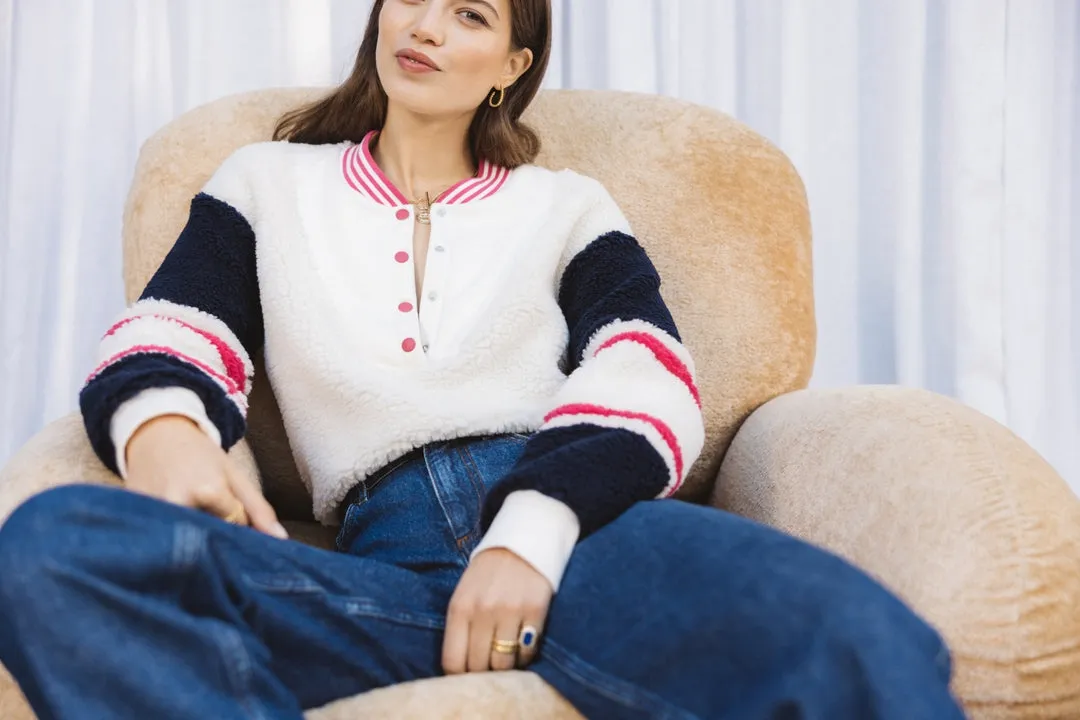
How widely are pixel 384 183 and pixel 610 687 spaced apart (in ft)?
2.32

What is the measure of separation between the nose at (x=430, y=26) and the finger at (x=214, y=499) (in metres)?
0.61

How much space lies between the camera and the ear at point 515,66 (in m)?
1.43

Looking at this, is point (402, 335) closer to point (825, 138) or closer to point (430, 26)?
point (430, 26)

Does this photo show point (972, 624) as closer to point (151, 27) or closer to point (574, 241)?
point (574, 241)

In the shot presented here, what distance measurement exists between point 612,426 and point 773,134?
109cm

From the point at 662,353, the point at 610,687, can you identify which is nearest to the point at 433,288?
the point at 662,353

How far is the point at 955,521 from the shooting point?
101 cm

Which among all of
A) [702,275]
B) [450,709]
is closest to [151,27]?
[702,275]

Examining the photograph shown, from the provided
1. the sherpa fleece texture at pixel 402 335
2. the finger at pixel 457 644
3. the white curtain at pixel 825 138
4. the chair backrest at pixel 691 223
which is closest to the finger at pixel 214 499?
the sherpa fleece texture at pixel 402 335

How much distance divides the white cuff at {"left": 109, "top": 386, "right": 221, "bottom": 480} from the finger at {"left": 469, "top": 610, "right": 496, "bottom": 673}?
0.98 feet

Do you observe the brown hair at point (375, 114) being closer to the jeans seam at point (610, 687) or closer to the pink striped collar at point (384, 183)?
the pink striped collar at point (384, 183)

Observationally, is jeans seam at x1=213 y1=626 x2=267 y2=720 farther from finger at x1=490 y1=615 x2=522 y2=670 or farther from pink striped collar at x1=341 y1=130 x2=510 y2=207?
pink striped collar at x1=341 y1=130 x2=510 y2=207

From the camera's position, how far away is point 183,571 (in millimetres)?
763

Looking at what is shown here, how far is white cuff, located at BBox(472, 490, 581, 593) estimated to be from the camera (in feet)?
3.00
